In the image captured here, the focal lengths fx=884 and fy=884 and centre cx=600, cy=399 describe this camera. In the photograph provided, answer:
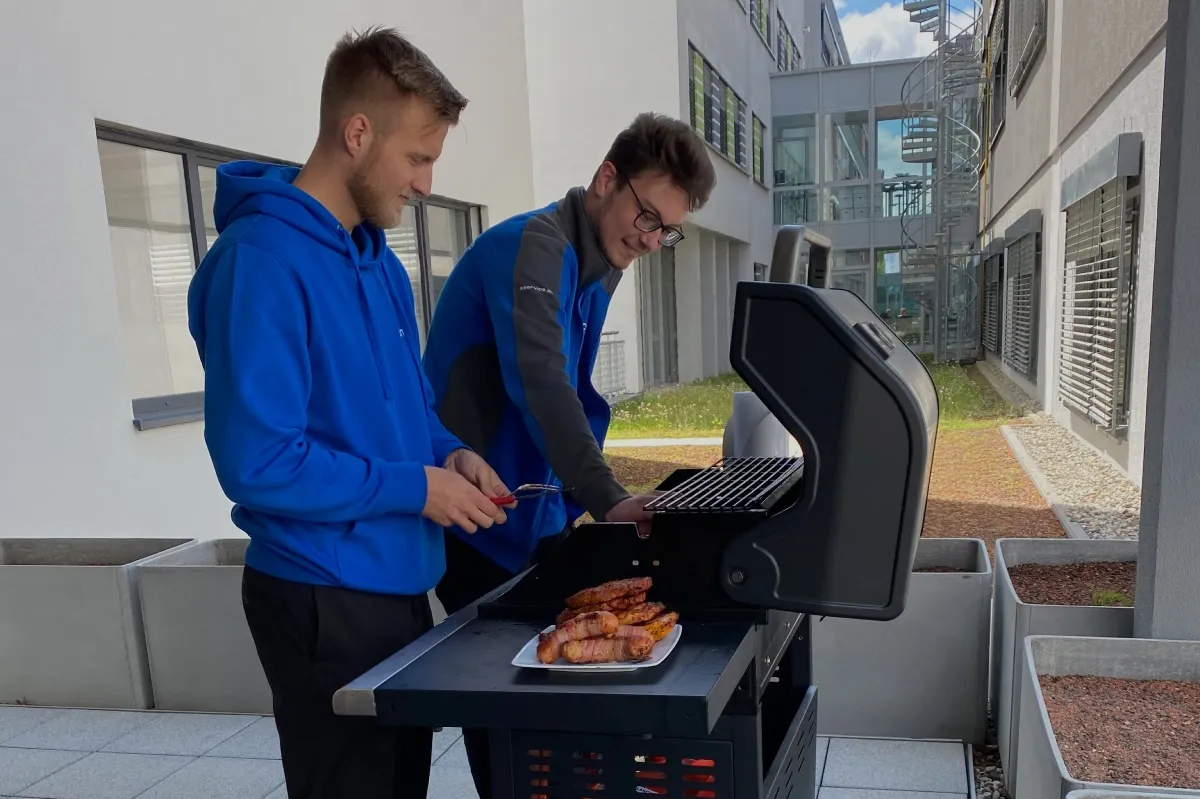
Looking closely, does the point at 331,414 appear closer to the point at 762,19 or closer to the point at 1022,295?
the point at 1022,295

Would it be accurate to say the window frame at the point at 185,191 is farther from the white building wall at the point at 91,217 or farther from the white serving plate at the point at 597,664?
the white serving plate at the point at 597,664

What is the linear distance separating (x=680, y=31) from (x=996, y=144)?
23.6 feet

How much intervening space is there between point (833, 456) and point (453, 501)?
1.92 feet

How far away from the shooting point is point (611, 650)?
1163 mm

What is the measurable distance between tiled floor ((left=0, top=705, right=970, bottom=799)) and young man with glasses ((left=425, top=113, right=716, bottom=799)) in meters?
1.19

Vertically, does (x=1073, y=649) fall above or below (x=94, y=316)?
below

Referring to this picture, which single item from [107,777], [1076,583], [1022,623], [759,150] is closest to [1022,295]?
[759,150]

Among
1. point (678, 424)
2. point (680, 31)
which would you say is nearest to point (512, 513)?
point (678, 424)

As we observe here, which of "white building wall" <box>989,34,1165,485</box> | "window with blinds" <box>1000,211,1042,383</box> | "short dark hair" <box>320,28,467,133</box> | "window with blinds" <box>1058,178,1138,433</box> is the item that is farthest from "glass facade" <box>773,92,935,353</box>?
"short dark hair" <box>320,28,467,133</box>

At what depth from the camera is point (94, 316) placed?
3.93m

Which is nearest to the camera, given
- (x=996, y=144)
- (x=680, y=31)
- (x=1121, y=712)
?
(x=1121, y=712)

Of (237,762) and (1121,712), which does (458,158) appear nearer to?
(237,762)

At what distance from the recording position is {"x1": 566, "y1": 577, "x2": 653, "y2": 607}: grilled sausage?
1335 mm

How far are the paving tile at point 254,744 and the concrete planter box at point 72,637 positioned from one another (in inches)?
19.7
